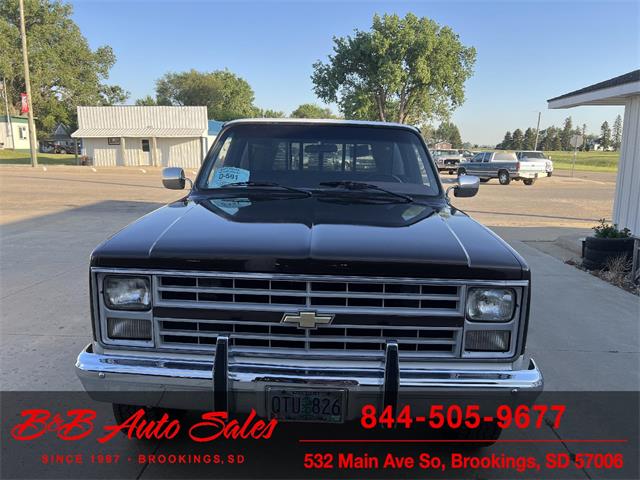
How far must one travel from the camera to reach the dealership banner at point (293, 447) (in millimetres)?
2713

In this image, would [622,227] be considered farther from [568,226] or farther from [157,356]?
[157,356]

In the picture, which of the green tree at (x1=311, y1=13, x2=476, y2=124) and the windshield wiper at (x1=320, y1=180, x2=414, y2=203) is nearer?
the windshield wiper at (x1=320, y1=180, x2=414, y2=203)

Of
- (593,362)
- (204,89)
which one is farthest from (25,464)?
(204,89)

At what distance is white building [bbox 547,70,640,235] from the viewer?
7.16m

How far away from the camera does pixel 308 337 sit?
2.29 meters

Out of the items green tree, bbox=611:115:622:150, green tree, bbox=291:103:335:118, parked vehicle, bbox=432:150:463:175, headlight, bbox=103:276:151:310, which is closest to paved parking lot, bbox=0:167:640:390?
headlight, bbox=103:276:151:310

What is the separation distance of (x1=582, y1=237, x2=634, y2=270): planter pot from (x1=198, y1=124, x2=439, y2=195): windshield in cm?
440

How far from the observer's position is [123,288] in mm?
2332

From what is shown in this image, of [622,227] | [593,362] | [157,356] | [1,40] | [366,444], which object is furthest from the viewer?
[1,40]

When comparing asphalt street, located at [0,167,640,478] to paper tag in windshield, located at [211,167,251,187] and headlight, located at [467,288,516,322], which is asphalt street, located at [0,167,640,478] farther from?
paper tag in windshield, located at [211,167,251,187]

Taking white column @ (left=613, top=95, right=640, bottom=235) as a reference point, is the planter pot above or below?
below

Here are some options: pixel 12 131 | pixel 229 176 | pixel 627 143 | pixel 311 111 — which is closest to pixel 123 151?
pixel 12 131

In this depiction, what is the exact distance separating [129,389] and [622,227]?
7.73 m

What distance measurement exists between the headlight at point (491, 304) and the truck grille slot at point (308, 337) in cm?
12
